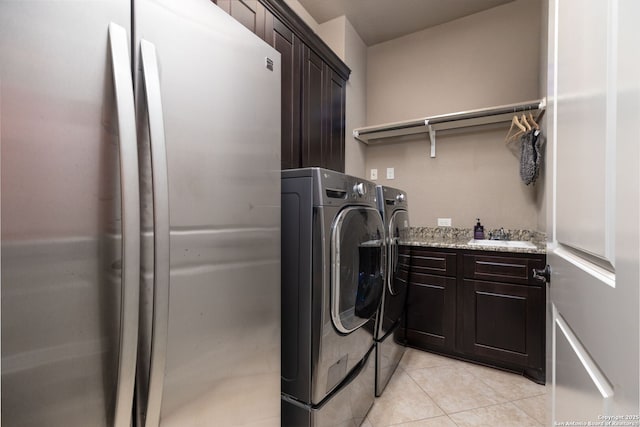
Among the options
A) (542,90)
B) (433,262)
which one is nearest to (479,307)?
(433,262)

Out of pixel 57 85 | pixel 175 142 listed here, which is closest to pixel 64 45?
pixel 57 85

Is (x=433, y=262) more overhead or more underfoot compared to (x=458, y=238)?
more underfoot

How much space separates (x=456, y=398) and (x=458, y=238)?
1.46m

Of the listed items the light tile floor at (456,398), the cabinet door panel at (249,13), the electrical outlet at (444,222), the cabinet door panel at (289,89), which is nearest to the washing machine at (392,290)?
the light tile floor at (456,398)

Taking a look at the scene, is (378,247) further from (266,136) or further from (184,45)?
(184,45)

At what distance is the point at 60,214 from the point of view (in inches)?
20.5

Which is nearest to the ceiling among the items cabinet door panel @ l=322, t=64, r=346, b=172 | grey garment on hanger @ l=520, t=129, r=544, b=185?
cabinet door panel @ l=322, t=64, r=346, b=172

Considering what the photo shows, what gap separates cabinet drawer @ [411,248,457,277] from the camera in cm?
233

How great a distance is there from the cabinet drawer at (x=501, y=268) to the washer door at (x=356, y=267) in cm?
93

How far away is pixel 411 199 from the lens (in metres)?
3.12

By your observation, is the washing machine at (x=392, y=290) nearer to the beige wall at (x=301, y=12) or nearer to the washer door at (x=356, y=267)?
the washer door at (x=356, y=267)

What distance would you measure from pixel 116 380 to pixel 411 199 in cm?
293

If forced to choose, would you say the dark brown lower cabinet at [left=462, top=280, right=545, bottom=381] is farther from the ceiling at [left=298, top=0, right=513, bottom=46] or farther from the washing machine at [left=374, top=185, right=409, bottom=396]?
the ceiling at [left=298, top=0, right=513, bottom=46]

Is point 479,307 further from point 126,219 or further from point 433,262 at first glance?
point 126,219
